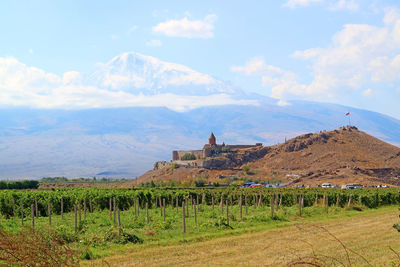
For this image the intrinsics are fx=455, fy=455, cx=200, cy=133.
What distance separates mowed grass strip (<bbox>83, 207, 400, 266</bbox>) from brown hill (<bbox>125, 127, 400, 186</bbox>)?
6907 centimetres

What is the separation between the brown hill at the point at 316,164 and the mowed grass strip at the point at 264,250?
227 feet

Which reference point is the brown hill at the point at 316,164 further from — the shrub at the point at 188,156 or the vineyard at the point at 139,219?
the vineyard at the point at 139,219

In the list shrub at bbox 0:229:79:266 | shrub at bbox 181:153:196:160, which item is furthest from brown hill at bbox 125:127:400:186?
shrub at bbox 0:229:79:266

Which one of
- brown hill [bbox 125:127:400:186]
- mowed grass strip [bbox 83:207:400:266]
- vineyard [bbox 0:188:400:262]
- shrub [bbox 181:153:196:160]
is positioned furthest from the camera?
shrub [bbox 181:153:196:160]

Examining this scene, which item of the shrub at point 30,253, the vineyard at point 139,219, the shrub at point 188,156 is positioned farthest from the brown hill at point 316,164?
the shrub at point 30,253

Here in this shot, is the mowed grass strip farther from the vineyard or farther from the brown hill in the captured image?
the brown hill

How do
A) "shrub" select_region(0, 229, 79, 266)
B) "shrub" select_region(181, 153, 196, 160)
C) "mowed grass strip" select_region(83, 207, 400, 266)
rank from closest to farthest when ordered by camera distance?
"shrub" select_region(0, 229, 79, 266) → "mowed grass strip" select_region(83, 207, 400, 266) → "shrub" select_region(181, 153, 196, 160)

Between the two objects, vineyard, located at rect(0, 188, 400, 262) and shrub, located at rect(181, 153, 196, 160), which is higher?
shrub, located at rect(181, 153, 196, 160)

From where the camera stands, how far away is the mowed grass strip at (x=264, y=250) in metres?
14.9

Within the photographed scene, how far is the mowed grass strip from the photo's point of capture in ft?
48.9

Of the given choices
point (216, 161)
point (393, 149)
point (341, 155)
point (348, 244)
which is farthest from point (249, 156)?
point (348, 244)

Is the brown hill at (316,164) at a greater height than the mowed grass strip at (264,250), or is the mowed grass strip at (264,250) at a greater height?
the brown hill at (316,164)

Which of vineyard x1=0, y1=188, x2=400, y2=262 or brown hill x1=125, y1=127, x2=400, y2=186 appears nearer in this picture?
vineyard x1=0, y1=188, x2=400, y2=262

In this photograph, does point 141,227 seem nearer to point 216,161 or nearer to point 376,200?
point 376,200
